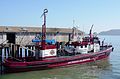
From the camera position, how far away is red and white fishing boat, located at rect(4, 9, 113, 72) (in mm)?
28750

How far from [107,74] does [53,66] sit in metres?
6.29

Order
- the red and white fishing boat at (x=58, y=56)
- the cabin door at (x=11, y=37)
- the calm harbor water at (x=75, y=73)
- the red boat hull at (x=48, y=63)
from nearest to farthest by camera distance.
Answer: the calm harbor water at (x=75, y=73)
the red boat hull at (x=48, y=63)
the red and white fishing boat at (x=58, y=56)
the cabin door at (x=11, y=37)

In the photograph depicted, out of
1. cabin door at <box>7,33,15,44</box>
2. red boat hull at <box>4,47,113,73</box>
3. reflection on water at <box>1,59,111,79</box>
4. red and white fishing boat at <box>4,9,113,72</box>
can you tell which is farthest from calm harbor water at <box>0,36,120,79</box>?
cabin door at <box>7,33,15,44</box>

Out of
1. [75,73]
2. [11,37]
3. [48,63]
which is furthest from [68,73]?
[11,37]

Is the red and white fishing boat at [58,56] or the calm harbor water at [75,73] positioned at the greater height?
the red and white fishing boat at [58,56]

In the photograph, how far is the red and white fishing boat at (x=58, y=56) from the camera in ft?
94.3

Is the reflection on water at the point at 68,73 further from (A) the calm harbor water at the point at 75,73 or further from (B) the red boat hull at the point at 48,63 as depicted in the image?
(B) the red boat hull at the point at 48,63

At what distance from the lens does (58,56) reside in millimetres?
32438

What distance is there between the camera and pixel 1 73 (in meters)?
28.3

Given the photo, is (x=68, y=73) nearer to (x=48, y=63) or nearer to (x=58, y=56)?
(x=48, y=63)

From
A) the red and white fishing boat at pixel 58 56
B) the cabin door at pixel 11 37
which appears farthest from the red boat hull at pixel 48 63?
the cabin door at pixel 11 37

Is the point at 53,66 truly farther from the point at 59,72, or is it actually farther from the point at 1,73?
the point at 1,73

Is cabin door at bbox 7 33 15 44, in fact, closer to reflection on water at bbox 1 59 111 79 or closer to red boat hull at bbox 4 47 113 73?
red boat hull at bbox 4 47 113 73

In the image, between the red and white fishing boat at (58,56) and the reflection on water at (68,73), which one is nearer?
the reflection on water at (68,73)
